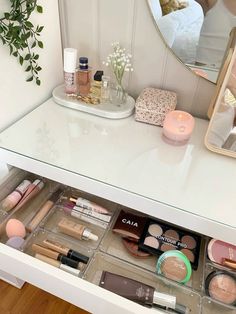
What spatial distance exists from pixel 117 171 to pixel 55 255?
26 centimetres

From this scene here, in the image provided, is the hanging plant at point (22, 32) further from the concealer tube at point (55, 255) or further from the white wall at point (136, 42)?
the concealer tube at point (55, 255)

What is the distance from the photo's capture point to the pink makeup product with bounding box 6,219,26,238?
→ 69cm

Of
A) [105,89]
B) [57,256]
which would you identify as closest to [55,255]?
[57,256]

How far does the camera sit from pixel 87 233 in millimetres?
711

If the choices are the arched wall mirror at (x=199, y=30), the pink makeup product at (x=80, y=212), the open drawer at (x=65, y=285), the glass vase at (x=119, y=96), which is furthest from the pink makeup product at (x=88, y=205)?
the arched wall mirror at (x=199, y=30)

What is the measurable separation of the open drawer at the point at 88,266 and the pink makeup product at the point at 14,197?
2 centimetres

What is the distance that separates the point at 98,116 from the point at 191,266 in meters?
0.50

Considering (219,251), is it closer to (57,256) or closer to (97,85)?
(57,256)

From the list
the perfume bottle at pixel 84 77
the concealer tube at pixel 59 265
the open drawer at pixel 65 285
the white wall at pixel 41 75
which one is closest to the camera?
the open drawer at pixel 65 285

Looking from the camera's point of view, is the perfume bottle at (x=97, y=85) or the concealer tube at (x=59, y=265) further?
the perfume bottle at (x=97, y=85)

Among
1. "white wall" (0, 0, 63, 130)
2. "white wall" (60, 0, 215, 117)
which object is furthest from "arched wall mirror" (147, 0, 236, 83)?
"white wall" (0, 0, 63, 130)

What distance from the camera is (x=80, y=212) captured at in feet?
2.52

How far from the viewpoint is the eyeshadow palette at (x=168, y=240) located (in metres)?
0.70

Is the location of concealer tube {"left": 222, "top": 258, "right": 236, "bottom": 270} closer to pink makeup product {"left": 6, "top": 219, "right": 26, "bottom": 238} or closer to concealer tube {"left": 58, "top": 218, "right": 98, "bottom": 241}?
concealer tube {"left": 58, "top": 218, "right": 98, "bottom": 241}
